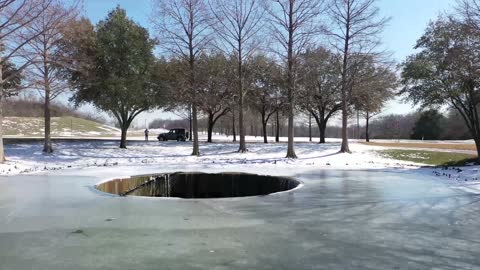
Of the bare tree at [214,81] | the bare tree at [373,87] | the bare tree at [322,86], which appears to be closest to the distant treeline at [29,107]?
the bare tree at [214,81]

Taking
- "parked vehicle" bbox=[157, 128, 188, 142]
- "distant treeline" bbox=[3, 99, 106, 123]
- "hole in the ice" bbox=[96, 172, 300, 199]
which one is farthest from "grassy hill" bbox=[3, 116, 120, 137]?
"hole in the ice" bbox=[96, 172, 300, 199]

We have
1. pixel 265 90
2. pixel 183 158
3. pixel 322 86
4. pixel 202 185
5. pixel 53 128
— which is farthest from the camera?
pixel 53 128

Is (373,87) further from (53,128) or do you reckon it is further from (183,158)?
(53,128)

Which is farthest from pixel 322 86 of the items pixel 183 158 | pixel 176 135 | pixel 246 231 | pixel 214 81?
pixel 246 231

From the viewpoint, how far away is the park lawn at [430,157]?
2891 cm

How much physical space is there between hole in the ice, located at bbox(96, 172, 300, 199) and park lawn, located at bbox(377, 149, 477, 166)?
53.0 feet

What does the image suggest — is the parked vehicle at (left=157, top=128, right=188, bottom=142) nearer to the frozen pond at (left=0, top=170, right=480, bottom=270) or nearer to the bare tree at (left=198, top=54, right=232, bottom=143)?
the bare tree at (left=198, top=54, right=232, bottom=143)

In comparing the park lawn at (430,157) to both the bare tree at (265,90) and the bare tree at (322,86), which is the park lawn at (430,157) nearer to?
the bare tree at (322,86)

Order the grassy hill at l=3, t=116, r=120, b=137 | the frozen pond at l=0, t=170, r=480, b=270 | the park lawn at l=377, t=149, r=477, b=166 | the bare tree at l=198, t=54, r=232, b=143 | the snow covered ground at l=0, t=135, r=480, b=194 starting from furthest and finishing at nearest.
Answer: the grassy hill at l=3, t=116, r=120, b=137
the bare tree at l=198, t=54, r=232, b=143
the park lawn at l=377, t=149, r=477, b=166
the snow covered ground at l=0, t=135, r=480, b=194
the frozen pond at l=0, t=170, r=480, b=270

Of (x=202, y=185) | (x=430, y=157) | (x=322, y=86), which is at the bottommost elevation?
(x=202, y=185)

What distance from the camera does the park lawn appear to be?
2891 centimetres

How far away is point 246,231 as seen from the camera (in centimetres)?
798

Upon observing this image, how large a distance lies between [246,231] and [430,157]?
26798 mm

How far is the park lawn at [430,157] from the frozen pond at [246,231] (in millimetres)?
17355
